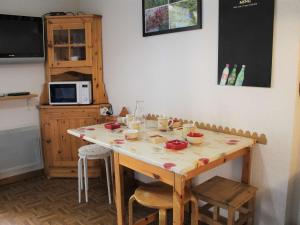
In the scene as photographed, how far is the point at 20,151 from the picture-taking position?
3414 mm

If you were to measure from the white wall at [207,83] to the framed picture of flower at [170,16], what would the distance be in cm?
6

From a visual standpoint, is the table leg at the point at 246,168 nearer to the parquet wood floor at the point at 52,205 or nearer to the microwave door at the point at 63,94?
the parquet wood floor at the point at 52,205

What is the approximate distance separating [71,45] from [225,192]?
2.36 metres

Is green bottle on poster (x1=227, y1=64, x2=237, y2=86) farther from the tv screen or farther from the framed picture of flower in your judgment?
the tv screen

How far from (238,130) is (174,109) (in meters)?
0.68

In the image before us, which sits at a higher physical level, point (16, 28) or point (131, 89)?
point (16, 28)

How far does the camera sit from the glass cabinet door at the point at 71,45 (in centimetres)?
330

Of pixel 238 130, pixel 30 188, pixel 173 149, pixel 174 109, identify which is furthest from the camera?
pixel 30 188

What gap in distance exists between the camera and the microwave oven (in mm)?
3332

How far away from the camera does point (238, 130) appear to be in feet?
7.41

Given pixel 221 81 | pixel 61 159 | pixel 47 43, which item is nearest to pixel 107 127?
pixel 221 81

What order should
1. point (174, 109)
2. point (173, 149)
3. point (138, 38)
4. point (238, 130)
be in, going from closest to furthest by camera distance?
1. point (173, 149)
2. point (238, 130)
3. point (174, 109)
4. point (138, 38)

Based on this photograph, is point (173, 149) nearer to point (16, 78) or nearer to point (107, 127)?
point (107, 127)

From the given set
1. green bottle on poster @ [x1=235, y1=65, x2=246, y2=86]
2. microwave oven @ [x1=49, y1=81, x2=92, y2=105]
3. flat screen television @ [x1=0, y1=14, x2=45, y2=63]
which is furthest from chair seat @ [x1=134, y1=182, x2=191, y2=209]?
flat screen television @ [x1=0, y1=14, x2=45, y2=63]
